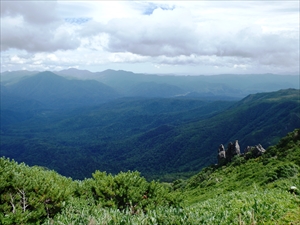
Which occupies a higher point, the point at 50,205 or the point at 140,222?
the point at 140,222

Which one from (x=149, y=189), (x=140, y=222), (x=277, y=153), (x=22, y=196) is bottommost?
(x=277, y=153)

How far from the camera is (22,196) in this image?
2227 centimetres

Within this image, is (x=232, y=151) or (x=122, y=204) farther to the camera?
(x=232, y=151)

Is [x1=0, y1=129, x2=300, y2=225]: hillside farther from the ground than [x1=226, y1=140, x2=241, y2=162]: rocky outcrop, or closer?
farther from the ground

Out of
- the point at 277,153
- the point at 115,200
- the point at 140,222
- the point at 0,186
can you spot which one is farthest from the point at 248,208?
the point at 277,153

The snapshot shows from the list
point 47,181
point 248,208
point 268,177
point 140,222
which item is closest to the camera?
point 140,222

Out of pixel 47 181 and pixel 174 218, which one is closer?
pixel 174 218

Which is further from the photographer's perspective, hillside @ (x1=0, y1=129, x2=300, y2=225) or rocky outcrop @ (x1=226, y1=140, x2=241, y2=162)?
rocky outcrop @ (x1=226, y1=140, x2=241, y2=162)

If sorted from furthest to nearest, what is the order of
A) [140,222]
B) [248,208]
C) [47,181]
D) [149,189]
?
[149,189] < [47,181] < [248,208] < [140,222]

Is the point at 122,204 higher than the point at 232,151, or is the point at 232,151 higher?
the point at 122,204

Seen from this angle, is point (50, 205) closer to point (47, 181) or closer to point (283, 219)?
point (47, 181)

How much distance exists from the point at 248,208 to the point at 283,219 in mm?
1974

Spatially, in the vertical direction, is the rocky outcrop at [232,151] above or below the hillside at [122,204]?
below

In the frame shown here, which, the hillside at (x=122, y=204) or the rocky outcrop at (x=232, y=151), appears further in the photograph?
the rocky outcrop at (x=232, y=151)
